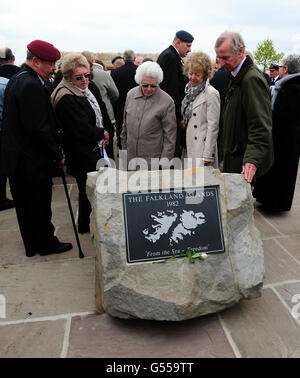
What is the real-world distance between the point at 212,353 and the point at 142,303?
0.57 meters

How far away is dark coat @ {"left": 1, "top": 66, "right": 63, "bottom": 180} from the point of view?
9.23 feet

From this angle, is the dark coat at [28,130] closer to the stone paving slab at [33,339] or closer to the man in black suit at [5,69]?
the stone paving slab at [33,339]

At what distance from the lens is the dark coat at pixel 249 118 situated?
2.62m

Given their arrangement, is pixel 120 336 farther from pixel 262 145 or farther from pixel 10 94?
pixel 10 94

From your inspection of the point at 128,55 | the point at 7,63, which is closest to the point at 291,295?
the point at 7,63

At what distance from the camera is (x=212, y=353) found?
84.0 inches

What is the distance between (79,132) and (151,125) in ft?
2.48

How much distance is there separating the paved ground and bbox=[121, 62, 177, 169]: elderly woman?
4.52ft

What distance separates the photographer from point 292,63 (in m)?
→ 3.63

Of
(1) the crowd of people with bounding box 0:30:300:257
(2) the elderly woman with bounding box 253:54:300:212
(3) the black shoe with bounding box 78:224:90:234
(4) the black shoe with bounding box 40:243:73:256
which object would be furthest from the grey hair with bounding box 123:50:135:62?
(4) the black shoe with bounding box 40:243:73:256

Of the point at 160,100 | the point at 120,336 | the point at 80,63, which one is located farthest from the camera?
the point at 160,100

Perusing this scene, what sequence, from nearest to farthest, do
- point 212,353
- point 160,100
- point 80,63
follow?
1. point 212,353
2. point 80,63
3. point 160,100

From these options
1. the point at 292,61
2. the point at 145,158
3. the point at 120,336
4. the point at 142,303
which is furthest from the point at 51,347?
the point at 292,61

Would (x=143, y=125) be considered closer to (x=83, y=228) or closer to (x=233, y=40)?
(x=233, y=40)
